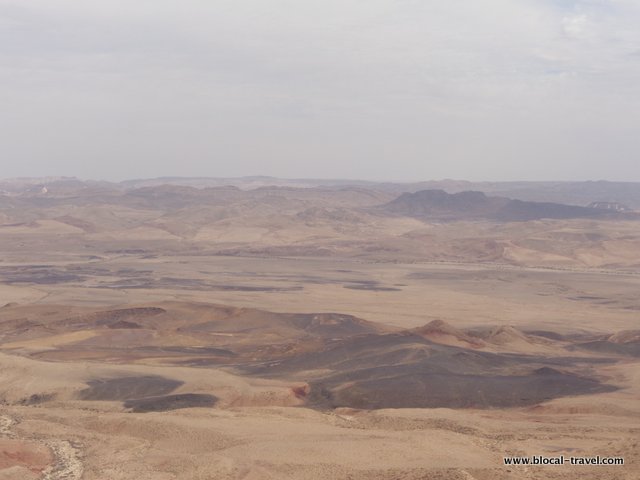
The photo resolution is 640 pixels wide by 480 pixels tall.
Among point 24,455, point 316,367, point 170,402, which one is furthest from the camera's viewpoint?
point 316,367

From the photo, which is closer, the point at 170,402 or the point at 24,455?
the point at 24,455

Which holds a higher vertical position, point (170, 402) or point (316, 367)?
point (170, 402)

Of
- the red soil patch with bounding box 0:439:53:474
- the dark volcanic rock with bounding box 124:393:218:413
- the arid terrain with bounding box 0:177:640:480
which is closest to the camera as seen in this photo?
the red soil patch with bounding box 0:439:53:474

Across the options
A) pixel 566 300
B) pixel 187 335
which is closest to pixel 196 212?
pixel 566 300

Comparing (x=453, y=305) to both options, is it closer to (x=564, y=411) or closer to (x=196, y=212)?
(x=564, y=411)

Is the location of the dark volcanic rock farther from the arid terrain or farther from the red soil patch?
the red soil patch

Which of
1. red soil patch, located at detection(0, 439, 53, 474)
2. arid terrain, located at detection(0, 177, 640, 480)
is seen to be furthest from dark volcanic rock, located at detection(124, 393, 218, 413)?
red soil patch, located at detection(0, 439, 53, 474)

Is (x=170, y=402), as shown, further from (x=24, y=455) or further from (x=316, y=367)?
(x=316, y=367)

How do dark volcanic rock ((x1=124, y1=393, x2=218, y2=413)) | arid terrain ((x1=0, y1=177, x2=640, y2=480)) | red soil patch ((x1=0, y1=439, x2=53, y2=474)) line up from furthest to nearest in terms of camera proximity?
dark volcanic rock ((x1=124, y1=393, x2=218, y2=413)) → arid terrain ((x1=0, y1=177, x2=640, y2=480)) → red soil patch ((x1=0, y1=439, x2=53, y2=474))

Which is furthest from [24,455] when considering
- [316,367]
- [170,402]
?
[316,367]
